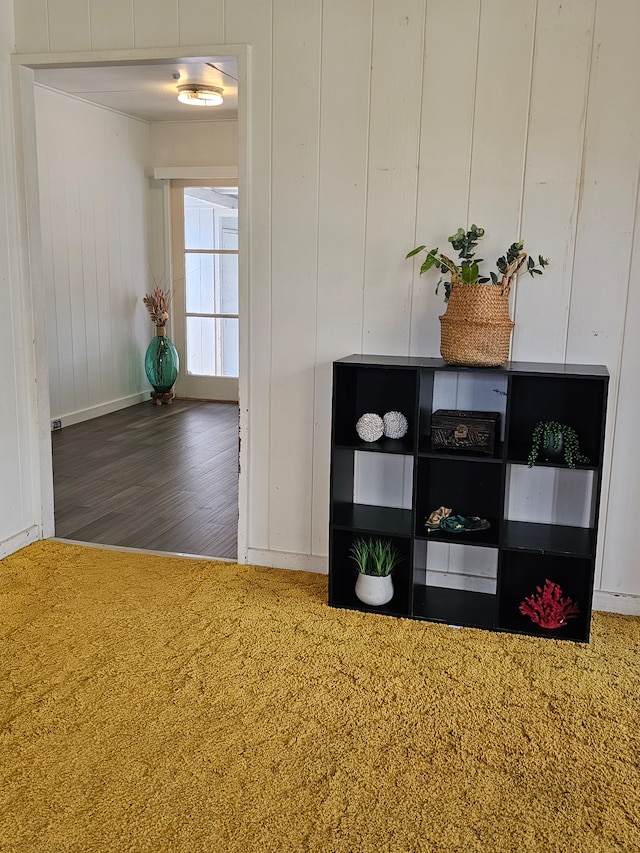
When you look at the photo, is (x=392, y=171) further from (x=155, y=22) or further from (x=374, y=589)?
(x=374, y=589)

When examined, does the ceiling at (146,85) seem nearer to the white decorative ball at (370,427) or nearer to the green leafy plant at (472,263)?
the green leafy plant at (472,263)

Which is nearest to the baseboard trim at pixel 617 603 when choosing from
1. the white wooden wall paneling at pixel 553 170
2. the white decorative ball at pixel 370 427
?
the white wooden wall paneling at pixel 553 170

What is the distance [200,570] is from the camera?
10.6ft

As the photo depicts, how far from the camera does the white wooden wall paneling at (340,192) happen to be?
9.41 ft

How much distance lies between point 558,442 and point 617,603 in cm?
76

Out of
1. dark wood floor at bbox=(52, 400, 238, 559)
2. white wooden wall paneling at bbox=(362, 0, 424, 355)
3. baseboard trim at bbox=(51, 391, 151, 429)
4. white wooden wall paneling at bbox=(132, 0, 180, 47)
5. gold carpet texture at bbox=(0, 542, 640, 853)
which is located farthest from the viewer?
baseboard trim at bbox=(51, 391, 151, 429)

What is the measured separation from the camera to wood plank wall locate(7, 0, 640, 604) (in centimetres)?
269

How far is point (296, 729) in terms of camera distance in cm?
211

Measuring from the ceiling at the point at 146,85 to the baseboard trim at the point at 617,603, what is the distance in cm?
377

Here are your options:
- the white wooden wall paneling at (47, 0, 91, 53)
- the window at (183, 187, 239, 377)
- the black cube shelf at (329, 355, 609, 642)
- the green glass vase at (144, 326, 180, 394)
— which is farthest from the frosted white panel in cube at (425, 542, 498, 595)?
the window at (183, 187, 239, 377)

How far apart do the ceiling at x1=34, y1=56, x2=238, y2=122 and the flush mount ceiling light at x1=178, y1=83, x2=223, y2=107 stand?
63 mm

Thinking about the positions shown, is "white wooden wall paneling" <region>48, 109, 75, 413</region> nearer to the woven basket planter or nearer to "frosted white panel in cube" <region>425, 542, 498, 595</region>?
"frosted white panel in cube" <region>425, 542, 498, 595</region>

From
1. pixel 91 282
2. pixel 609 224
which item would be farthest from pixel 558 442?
pixel 91 282

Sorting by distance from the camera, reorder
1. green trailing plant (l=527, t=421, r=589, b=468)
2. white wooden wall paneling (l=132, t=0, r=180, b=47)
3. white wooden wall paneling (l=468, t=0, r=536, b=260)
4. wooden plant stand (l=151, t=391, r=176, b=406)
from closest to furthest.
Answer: green trailing plant (l=527, t=421, r=589, b=468) → white wooden wall paneling (l=468, t=0, r=536, b=260) → white wooden wall paneling (l=132, t=0, r=180, b=47) → wooden plant stand (l=151, t=391, r=176, b=406)
